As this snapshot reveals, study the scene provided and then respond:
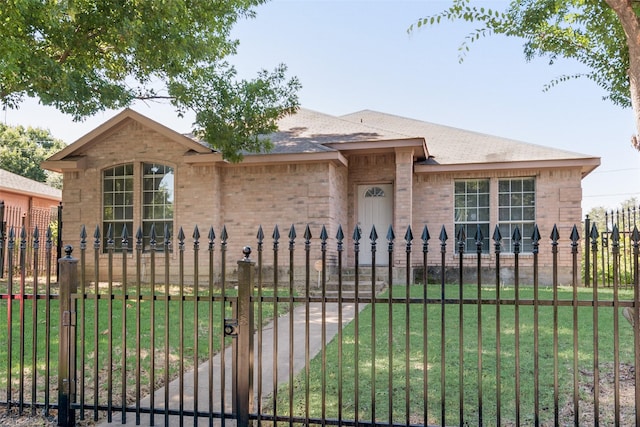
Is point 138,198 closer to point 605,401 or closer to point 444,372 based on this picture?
point 444,372

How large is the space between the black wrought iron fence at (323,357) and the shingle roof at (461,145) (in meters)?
5.81

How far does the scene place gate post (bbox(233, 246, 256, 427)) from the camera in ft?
11.4

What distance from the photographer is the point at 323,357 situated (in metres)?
3.31

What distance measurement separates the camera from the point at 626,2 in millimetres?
3648

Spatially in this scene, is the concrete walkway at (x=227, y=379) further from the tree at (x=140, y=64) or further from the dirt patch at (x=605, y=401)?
the tree at (x=140, y=64)

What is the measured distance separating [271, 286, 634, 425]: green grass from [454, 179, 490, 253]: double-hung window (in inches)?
236

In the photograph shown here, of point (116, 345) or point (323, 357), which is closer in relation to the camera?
point (323, 357)

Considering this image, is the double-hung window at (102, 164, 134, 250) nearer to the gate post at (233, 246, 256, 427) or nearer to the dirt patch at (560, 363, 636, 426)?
the gate post at (233, 246, 256, 427)

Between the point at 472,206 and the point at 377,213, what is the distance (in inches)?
106

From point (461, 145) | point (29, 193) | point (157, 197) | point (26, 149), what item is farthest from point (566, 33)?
point (26, 149)

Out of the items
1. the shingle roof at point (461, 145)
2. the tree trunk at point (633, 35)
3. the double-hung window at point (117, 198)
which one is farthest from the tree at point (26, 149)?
the tree trunk at point (633, 35)

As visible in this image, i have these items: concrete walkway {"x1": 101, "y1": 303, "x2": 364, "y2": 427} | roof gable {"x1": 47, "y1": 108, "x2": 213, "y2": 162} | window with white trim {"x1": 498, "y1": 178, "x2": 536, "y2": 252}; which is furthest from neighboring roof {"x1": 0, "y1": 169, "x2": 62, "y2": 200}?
window with white trim {"x1": 498, "y1": 178, "x2": 536, "y2": 252}

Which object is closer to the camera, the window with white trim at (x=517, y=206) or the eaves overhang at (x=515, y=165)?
the eaves overhang at (x=515, y=165)

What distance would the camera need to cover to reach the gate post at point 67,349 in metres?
3.81
